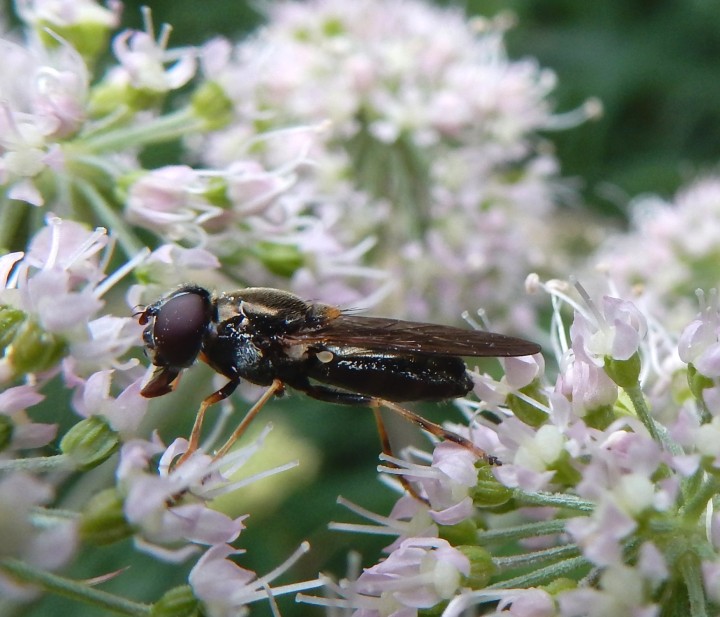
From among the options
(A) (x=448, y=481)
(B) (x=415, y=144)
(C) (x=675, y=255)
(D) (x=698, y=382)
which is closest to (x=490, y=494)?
(A) (x=448, y=481)

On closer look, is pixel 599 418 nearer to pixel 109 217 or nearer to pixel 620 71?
pixel 109 217

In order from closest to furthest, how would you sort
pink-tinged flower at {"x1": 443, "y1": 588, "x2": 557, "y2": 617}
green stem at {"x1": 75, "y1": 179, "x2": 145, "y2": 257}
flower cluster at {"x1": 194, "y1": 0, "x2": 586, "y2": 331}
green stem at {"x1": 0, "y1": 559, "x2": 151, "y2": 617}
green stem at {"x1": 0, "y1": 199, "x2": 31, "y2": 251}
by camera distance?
1. green stem at {"x1": 0, "y1": 559, "x2": 151, "y2": 617}
2. pink-tinged flower at {"x1": 443, "y1": 588, "x2": 557, "y2": 617}
3. green stem at {"x1": 0, "y1": 199, "x2": 31, "y2": 251}
4. green stem at {"x1": 75, "y1": 179, "x2": 145, "y2": 257}
5. flower cluster at {"x1": 194, "y1": 0, "x2": 586, "y2": 331}

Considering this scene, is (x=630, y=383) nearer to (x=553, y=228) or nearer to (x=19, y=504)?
(x=19, y=504)

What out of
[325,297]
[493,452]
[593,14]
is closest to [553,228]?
[593,14]

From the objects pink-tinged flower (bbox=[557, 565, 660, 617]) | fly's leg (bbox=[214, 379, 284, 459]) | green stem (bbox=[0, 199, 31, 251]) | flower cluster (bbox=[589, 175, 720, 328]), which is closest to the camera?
pink-tinged flower (bbox=[557, 565, 660, 617])

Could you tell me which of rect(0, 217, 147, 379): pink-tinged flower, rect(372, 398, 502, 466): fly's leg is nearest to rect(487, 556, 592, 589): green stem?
rect(372, 398, 502, 466): fly's leg

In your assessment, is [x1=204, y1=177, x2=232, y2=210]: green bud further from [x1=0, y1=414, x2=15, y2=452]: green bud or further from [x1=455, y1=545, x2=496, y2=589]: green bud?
[x1=455, y1=545, x2=496, y2=589]: green bud
